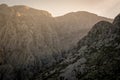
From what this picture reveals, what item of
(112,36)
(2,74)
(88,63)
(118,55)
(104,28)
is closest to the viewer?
(118,55)

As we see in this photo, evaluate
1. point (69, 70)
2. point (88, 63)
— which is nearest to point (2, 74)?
point (69, 70)

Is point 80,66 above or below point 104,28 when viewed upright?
below

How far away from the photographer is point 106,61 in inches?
4254

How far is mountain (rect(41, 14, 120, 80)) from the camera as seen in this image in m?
101

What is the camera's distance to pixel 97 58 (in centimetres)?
11788

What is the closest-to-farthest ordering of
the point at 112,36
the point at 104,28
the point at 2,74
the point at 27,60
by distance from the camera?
the point at 112,36 < the point at 104,28 < the point at 2,74 < the point at 27,60

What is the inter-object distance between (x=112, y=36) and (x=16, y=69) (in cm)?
10651

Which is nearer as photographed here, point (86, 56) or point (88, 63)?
point (88, 63)

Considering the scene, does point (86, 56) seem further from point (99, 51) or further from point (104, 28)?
point (104, 28)

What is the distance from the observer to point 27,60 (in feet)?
650

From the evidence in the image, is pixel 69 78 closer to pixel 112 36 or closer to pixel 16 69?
pixel 112 36

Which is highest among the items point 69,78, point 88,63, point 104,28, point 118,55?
point 104,28

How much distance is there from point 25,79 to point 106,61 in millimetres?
100082

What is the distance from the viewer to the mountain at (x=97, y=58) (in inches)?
3979
